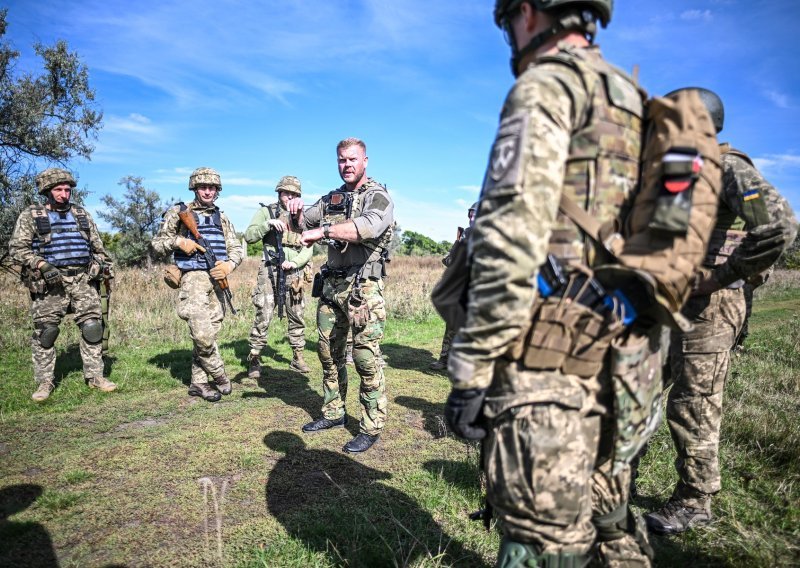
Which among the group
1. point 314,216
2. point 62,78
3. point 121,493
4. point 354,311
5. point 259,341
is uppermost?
point 62,78

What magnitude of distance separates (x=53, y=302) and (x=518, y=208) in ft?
21.7

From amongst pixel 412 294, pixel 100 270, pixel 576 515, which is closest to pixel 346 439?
pixel 576 515

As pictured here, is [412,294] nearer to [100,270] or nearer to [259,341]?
[259,341]

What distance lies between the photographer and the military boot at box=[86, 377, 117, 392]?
20.0ft

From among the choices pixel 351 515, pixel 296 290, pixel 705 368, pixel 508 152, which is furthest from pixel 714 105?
pixel 296 290

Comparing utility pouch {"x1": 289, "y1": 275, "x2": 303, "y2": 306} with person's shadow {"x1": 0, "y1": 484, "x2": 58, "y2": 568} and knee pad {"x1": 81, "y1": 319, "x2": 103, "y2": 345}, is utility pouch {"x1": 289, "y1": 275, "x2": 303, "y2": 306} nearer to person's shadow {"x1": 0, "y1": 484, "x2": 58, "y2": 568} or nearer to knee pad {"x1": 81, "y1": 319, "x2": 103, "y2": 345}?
knee pad {"x1": 81, "y1": 319, "x2": 103, "y2": 345}

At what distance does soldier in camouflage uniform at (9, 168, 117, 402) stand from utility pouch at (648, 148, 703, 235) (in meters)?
6.75

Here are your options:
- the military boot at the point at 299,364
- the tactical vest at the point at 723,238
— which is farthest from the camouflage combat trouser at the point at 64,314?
the tactical vest at the point at 723,238

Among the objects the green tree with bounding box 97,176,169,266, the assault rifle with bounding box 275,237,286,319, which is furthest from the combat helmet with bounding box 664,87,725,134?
the green tree with bounding box 97,176,169,266

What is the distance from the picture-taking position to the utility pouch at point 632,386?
1.67m

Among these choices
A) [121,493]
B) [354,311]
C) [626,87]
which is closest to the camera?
[626,87]

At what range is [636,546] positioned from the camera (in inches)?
78.5

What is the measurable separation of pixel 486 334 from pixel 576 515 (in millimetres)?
745

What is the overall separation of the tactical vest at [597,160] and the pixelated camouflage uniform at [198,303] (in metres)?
5.22
